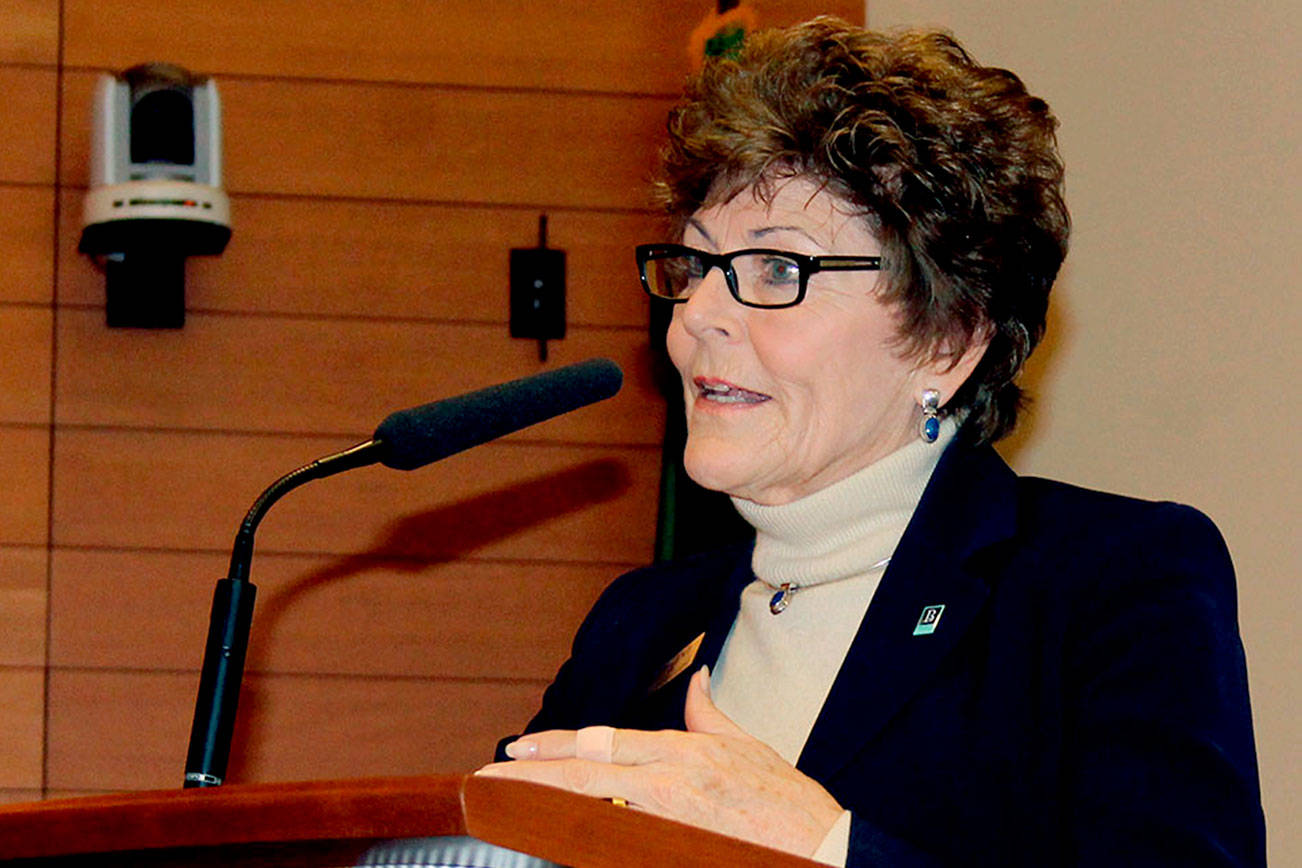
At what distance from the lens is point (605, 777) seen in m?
1.12

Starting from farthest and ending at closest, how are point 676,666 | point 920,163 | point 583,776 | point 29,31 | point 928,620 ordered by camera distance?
point 29,31 < point 676,666 < point 920,163 < point 928,620 < point 583,776

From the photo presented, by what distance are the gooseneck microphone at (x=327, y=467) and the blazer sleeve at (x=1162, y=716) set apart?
51cm

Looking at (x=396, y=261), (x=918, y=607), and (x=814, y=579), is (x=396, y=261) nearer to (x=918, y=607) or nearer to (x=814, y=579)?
(x=814, y=579)

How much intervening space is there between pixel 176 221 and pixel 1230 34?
71.3 inches

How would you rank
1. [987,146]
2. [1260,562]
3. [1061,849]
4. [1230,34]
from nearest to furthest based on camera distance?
[1061,849]
[987,146]
[1260,562]
[1230,34]

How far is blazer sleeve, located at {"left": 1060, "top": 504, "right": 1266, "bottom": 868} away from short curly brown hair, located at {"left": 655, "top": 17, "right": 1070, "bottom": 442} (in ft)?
1.23

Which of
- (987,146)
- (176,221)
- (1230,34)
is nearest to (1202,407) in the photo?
(1230,34)

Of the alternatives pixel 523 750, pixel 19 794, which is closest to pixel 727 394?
pixel 523 750

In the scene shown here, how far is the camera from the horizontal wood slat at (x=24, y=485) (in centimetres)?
317

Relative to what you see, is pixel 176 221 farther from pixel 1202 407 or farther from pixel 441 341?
pixel 1202 407

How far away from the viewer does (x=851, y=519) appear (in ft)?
5.73

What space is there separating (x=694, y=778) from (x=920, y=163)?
79 centimetres

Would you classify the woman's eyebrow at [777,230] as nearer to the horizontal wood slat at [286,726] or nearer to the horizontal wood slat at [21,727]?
the horizontal wood slat at [286,726]

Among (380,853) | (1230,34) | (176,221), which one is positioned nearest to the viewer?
(380,853)
